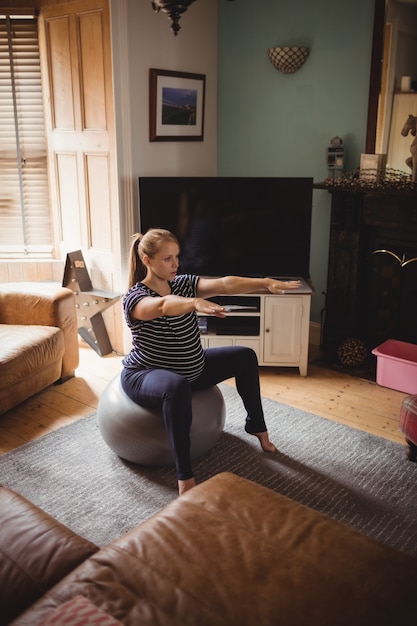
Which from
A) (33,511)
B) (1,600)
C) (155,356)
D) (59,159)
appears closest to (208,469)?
(155,356)

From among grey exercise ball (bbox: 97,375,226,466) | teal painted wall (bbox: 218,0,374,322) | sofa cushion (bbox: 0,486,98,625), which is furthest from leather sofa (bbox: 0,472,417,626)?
teal painted wall (bbox: 218,0,374,322)

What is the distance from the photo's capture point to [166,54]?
156 inches

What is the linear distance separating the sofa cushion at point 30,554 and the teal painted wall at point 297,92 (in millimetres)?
2896

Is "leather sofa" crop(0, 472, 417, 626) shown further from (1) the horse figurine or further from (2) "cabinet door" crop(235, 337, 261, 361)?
(1) the horse figurine

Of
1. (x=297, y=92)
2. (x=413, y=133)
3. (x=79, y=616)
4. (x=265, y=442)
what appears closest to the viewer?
(x=79, y=616)

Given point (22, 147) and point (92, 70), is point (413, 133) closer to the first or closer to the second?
point (92, 70)

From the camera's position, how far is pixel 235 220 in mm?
3898

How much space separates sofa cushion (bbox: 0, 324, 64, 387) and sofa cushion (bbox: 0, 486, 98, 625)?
1.41 m

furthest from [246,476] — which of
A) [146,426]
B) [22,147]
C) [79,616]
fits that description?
[22,147]

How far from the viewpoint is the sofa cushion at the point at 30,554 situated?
152cm

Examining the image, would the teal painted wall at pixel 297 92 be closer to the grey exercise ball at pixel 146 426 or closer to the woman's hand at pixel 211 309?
the grey exercise ball at pixel 146 426

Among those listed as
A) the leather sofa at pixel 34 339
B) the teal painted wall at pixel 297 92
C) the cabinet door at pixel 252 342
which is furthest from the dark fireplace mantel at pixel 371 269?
the leather sofa at pixel 34 339

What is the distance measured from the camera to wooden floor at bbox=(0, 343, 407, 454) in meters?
3.22

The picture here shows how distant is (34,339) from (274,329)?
1.45m
